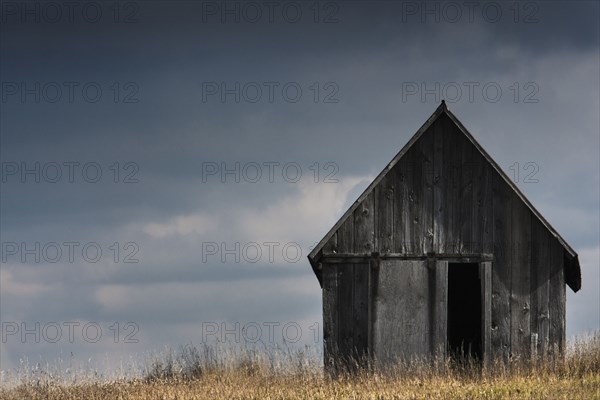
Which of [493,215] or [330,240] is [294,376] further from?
[493,215]

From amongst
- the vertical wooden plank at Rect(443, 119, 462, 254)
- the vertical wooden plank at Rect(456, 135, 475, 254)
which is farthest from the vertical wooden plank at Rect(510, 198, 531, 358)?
the vertical wooden plank at Rect(443, 119, 462, 254)

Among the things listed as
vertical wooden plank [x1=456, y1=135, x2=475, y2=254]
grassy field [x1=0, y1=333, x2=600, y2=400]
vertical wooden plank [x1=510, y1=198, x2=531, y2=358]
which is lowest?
grassy field [x1=0, y1=333, x2=600, y2=400]

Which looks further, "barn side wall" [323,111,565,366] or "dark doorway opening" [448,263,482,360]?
"dark doorway opening" [448,263,482,360]

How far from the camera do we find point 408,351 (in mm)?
19859

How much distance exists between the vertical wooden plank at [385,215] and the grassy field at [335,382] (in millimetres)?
2601

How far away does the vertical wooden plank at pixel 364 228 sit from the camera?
65.5 ft

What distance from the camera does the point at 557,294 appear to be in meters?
20.2

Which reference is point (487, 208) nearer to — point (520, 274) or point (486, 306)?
point (520, 274)

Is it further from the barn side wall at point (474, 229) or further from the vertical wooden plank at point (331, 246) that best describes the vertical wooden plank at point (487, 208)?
the vertical wooden plank at point (331, 246)

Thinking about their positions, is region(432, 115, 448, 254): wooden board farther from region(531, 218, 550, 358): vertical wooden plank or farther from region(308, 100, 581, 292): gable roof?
region(531, 218, 550, 358): vertical wooden plank

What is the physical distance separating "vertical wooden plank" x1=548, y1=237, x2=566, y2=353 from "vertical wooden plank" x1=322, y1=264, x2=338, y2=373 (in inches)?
183

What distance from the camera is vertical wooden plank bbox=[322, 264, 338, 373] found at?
1983 cm

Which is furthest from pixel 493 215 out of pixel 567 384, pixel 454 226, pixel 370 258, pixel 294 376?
pixel 294 376

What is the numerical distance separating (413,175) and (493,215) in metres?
1.92
